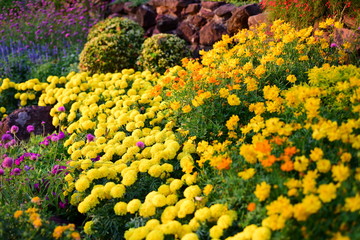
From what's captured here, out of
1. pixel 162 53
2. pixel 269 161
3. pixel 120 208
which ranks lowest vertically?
pixel 162 53

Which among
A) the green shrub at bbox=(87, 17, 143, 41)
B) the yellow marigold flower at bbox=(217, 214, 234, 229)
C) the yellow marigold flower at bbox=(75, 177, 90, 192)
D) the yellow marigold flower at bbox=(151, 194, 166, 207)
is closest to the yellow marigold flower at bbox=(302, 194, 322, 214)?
the yellow marigold flower at bbox=(217, 214, 234, 229)

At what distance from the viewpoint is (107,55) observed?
6574 mm

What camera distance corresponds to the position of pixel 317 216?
2000 millimetres

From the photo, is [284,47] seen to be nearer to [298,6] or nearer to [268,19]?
[298,6]

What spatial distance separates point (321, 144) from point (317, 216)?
53 cm

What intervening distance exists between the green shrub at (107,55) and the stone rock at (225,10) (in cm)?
161

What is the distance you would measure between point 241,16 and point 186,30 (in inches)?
61.0

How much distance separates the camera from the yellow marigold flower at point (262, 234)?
6.77ft

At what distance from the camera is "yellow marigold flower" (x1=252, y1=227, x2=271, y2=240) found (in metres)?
2.06

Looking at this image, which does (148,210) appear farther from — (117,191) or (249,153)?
(249,153)

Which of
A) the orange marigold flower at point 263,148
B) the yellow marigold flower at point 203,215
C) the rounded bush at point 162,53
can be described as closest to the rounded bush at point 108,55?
the rounded bush at point 162,53

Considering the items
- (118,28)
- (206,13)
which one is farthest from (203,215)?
(118,28)

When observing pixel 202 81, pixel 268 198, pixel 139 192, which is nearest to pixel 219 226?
pixel 268 198

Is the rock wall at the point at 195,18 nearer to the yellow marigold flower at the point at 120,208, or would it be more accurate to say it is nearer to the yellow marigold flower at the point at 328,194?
the yellow marigold flower at the point at 120,208
